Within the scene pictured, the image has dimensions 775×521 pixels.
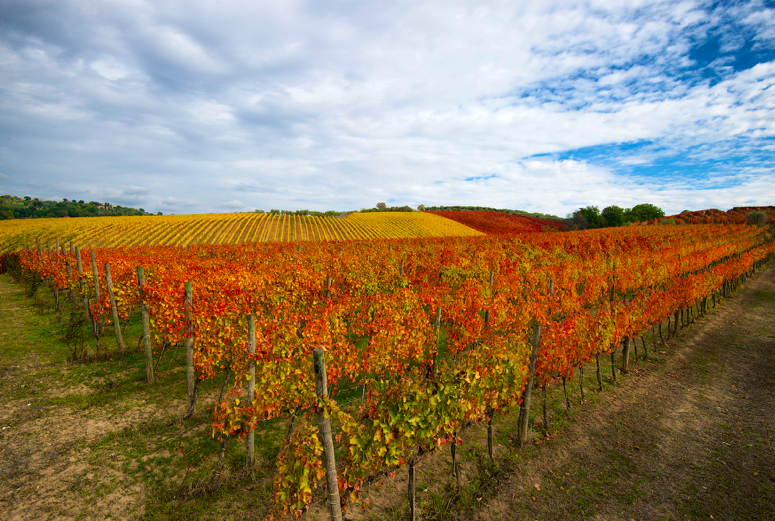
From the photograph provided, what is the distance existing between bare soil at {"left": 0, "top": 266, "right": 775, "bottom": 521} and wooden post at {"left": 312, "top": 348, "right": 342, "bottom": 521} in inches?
63.0

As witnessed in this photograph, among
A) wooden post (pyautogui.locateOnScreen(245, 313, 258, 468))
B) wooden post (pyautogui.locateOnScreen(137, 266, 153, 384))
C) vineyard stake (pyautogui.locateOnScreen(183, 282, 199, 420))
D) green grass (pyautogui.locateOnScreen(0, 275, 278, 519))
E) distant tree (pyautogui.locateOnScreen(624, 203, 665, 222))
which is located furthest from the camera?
distant tree (pyautogui.locateOnScreen(624, 203, 665, 222))

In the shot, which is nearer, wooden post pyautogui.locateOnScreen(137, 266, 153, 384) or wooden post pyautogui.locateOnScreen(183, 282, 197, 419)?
wooden post pyautogui.locateOnScreen(183, 282, 197, 419)

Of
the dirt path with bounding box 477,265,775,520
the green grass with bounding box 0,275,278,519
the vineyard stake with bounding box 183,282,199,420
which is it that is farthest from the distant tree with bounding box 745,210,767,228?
the vineyard stake with bounding box 183,282,199,420

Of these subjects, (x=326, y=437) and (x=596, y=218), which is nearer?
(x=326, y=437)

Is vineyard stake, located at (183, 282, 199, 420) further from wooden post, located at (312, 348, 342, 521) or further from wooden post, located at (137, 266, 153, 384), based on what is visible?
wooden post, located at (312, 348, 342, 521)

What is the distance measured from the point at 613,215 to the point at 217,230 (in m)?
86.6

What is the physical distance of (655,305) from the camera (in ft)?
39.9

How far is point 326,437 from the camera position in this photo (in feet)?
13.4

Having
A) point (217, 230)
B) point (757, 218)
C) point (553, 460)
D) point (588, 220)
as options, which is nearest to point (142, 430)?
point (553, 460)

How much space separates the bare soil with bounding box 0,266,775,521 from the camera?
5.49 metres

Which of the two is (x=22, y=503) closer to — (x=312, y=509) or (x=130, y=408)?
(x=130, y=408)

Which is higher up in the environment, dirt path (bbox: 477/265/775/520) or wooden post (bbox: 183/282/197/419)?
wooden post (bbox: 183/282/197/419)

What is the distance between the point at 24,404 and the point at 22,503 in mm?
4389

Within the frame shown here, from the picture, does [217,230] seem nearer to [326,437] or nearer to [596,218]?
[326,437]
